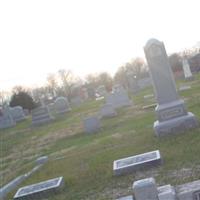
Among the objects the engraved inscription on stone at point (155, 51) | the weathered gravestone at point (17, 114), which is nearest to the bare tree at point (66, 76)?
the weathered gravestone at point (17, 114)

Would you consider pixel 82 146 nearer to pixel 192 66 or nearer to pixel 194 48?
pixel 192 66

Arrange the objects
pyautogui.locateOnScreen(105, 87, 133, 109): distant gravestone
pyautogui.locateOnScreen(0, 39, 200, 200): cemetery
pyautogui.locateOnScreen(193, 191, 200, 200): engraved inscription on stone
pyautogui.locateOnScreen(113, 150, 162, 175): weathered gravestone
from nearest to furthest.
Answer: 1. pyautogui.locateOnScreen(193, 191, 200, 200): engraved inscription on stone
2. pyautogui.locateOnScreen(0, 39, 200, 200): cemetery
3. pyautogui.locateOnScreen(113, 150, 162, 175): weathered gravestone
4. pyautogui.locateOnScreen(105, 87, 133, 109): distant gravestone

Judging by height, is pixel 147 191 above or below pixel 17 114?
below

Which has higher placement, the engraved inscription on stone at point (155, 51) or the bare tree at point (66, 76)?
the bare tree at point (66, 76)

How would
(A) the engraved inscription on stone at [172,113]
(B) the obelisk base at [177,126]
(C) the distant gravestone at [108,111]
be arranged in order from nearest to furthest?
1. (B) the obelisk base at [177,126]
2. (A) the engraved inscription on stone at [172,113]
3. (C) the distant gravestone at [108,111]

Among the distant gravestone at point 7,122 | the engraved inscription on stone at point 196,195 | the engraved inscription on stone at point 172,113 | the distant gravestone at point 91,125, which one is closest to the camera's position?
the engraved inscription on stone at point 196,195

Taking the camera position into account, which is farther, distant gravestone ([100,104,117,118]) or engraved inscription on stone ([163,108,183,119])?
distant gravestone ([100,104,117,118])

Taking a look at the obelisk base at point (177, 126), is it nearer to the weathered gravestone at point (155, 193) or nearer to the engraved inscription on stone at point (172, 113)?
the engraved inscription on stone at point (172, 113)

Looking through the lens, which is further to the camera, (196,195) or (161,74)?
(161,74)

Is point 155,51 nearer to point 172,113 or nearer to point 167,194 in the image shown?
point 172,113

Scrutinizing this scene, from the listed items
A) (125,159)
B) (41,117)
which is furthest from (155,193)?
(41,117)

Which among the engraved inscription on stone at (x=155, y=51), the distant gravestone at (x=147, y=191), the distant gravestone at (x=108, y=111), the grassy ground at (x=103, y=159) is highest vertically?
the engraved inscription on stone at (x=155, y=51)

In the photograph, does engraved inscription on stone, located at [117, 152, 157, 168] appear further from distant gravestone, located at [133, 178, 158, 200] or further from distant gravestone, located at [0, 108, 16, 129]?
distant gravestone, located at [0, 108, 16, 129]

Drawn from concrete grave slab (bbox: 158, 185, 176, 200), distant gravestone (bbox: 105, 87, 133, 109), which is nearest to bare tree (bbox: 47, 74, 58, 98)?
distant gravestone (bbox: 105, 87, 133, 109)
